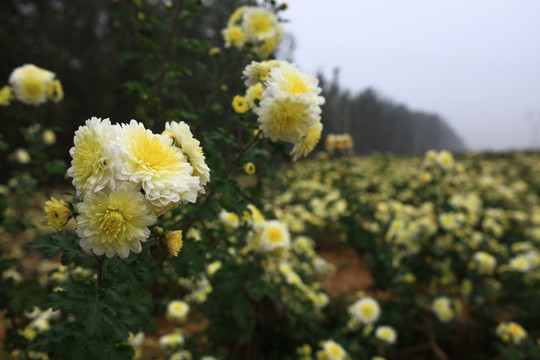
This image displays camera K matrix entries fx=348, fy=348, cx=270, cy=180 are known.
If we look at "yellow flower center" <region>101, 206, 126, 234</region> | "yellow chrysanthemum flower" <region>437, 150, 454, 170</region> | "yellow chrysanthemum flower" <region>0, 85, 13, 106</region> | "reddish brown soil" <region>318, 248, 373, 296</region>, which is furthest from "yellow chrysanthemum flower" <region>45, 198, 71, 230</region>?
"reddish brown soil" <region>318, 248, 373, 296</region>

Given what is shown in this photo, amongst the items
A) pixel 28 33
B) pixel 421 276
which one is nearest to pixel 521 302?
pixel 421 276

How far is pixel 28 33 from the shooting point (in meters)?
10.3

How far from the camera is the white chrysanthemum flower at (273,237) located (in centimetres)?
195

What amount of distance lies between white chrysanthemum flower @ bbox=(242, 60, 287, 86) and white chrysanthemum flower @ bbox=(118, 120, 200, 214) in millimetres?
499

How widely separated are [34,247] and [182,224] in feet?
1.73

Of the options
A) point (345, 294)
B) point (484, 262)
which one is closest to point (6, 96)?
point (345, 294)

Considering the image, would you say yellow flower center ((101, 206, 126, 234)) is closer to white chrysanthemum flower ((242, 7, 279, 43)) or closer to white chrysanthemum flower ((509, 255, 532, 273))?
white chrysanthemum flower ((242, 7, 279, 43))

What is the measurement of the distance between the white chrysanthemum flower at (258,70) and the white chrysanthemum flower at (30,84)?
4.58ft

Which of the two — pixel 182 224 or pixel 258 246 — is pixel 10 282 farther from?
pixel 258 246

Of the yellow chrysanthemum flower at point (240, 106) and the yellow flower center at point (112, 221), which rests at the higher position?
the yellow chrysanthemum flower at point (240, 106)

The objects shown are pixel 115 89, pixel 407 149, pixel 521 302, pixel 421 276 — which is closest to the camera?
pixel 521 302

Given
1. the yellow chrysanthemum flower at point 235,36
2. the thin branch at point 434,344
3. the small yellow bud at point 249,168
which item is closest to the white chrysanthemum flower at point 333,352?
the thin branch at point 434,344

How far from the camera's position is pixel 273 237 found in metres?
1.98

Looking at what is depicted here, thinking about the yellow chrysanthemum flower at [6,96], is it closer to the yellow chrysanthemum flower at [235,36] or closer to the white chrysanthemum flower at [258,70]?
the yellow chrysanthemum flower at [235,36]
